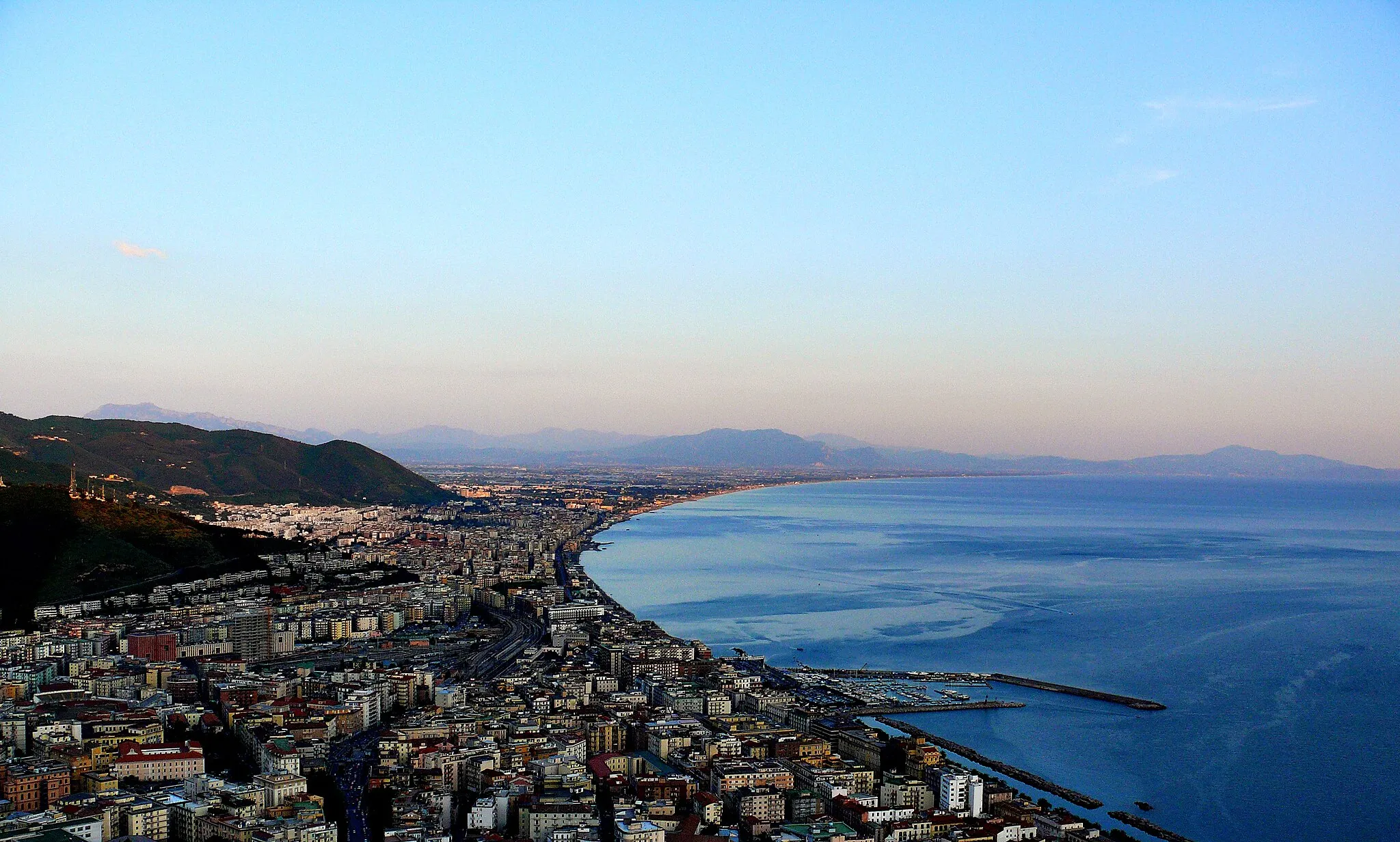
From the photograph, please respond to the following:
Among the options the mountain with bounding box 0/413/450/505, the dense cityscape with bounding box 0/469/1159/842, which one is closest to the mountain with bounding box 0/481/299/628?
the dense cityscape with bounding box 0/469/1159/842

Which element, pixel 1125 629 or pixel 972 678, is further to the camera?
pixel 1125 629

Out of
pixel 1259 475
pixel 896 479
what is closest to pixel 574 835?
pixel 896 479

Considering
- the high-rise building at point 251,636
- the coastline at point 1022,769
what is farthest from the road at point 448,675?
the high-rise building at point 251,636

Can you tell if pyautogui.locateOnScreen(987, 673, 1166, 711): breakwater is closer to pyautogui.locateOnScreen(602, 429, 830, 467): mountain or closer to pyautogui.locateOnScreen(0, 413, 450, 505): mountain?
pyautogui.locateOnScreen(0, 413, 450, 505): mountain

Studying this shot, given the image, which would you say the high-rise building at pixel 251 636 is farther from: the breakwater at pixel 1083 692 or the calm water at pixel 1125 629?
the breakwater at pixel 1083 692

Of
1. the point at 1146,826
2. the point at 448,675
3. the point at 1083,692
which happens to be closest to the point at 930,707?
the point at 1083,692

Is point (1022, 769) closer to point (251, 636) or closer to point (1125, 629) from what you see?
point (1125, 629)
